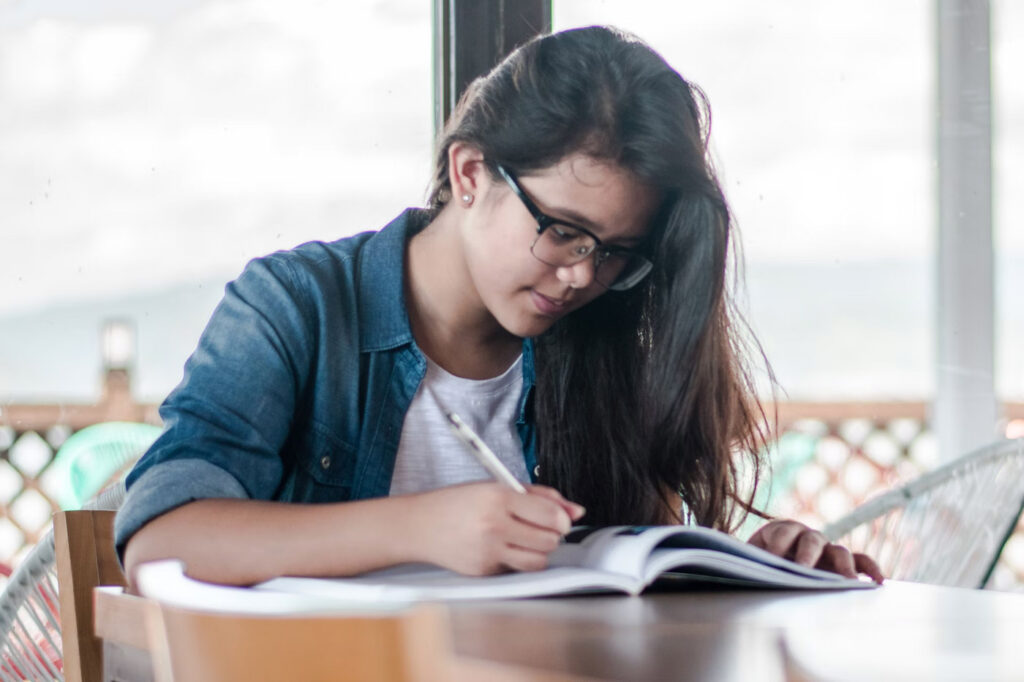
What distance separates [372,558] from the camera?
0.60m

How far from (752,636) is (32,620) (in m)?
0.68

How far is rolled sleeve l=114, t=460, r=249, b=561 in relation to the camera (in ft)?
2.20

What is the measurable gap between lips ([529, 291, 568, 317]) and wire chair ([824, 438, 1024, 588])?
1.50 feet

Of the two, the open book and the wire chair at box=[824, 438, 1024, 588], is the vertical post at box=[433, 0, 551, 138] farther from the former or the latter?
the open book

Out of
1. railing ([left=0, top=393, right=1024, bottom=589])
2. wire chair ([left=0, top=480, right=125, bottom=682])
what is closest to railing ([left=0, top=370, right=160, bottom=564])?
railing ([left=0, top=393, right=1024, bottom=589])

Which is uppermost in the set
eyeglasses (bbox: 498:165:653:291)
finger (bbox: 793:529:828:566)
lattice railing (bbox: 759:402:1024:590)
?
eyeglasses (bbox: 498:165:653:291)

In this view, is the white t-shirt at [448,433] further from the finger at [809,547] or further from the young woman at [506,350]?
the finger at [809,547]

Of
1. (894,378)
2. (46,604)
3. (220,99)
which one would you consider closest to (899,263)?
(894,378)

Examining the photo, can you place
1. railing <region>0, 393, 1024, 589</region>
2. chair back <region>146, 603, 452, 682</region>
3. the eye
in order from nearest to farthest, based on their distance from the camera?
chair back <region>146, 603, 452, 682</region>, the eye, railing <region>0, 393, 1024, 589</region>

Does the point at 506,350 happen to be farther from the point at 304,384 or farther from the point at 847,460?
the point at 847,460

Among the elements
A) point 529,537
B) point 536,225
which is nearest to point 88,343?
point 536,225

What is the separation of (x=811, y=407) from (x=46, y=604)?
1.56m

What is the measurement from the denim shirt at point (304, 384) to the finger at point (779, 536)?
0.29 meters

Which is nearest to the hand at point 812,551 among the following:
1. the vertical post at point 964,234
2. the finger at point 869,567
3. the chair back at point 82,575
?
the finger at point 869,567
